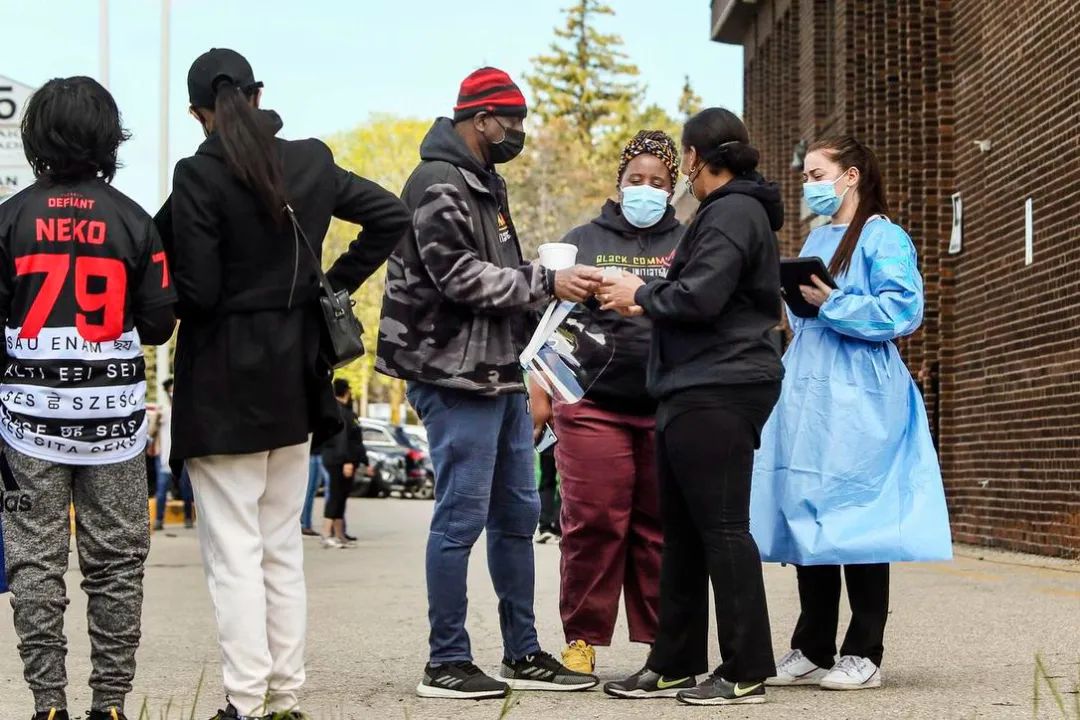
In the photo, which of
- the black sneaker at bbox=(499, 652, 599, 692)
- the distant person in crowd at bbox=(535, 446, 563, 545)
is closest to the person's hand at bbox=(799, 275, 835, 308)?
the black sneaker at bbox=(499, 652, 599, 692)

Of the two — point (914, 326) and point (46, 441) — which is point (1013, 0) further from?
point (46, 441)

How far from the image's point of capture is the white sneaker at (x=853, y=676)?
264 inches

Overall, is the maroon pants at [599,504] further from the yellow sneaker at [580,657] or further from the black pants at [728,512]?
the black pants at [728,512]

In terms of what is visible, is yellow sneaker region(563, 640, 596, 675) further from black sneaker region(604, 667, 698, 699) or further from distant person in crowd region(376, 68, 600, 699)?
black sneaker region(604, 667, 698, 699)

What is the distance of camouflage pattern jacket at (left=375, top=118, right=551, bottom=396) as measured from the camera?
21.1 ft

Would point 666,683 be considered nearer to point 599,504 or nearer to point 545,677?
point 545,677

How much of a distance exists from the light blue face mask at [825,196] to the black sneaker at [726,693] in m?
1.88

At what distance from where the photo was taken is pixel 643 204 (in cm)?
734

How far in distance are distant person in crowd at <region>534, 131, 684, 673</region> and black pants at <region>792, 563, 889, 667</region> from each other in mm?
637

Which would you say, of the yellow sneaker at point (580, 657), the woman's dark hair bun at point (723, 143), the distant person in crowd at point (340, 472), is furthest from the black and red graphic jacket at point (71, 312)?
the distant person in crowd at point (340, 472)

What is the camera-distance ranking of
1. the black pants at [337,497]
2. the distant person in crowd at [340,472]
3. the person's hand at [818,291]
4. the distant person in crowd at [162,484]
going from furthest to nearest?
the distant person in crowd at [162,484] < the black pants at [337,497] < the distant person in crowd at [340,472] < the person's hand at [818,291]

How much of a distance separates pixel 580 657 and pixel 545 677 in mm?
381

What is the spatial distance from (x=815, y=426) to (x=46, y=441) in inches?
112

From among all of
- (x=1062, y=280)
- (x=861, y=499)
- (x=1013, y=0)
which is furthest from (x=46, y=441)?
(x=1013, y=0)
